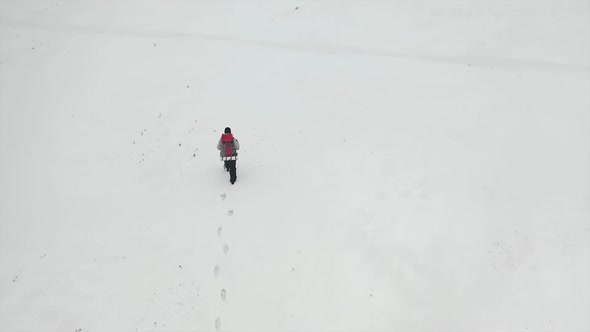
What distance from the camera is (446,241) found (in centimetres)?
1544

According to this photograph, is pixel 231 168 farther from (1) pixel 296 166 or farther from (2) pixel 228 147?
(1) pixel 296 166

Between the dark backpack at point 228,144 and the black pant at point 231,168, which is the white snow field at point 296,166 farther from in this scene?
the dark backpack at point 228,144

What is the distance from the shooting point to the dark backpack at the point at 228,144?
52.3ft

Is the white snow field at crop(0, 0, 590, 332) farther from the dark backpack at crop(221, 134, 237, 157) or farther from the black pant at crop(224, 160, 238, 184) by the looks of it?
the dark backpack at crop(221, 134, 237, 157)

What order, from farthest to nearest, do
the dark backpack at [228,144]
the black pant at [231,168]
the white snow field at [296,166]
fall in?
the black pant at [231,168] < the dark backpack at [228,144] < the white snow field at [296,166]

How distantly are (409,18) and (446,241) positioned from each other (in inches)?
647

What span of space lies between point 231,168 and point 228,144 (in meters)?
1.03

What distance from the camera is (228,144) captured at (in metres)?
16.0

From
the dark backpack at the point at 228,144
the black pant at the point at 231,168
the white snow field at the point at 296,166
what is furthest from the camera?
the black pant at the point at 231,168

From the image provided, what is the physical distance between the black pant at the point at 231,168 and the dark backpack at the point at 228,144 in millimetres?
392

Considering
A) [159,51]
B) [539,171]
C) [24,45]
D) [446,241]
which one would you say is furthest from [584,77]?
[24,45]

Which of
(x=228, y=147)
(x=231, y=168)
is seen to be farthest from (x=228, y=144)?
(x=231, y=168)

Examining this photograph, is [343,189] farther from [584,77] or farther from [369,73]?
[584,77]

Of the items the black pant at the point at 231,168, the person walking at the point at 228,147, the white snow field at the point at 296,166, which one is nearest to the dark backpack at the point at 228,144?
the person walking at the point at 228,147
